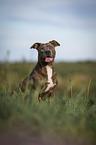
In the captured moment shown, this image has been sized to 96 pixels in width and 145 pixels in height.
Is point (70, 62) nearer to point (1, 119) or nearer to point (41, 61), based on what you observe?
point (41, 61)

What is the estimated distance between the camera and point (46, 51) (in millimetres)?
4758

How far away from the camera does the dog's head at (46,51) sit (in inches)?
187

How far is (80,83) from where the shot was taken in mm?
12148

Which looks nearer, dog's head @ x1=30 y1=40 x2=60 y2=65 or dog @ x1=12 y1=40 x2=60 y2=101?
dog @ x1=12 y1=40 x2=60 y2=101

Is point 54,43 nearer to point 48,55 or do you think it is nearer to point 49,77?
point 48,55

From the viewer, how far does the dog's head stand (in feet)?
15.6

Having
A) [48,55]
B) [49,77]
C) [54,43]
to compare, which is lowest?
[49,77]

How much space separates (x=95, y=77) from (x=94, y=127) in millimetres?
10469

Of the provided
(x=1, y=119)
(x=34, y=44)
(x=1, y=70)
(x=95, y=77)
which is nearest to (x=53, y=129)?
(x=1, y=119)

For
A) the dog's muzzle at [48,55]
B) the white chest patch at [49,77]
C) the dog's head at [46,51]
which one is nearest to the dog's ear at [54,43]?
the dog's head at [46,51]

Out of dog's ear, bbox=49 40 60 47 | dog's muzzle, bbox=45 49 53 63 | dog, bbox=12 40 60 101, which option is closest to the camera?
dog, bbox=12 40 60 101

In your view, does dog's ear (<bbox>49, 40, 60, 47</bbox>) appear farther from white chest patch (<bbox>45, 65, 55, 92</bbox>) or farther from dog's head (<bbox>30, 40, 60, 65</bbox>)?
white chest patch (<bbox>45, 65, 55, 92</bbox>)

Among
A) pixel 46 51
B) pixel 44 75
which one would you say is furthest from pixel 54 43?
pixel 44 75

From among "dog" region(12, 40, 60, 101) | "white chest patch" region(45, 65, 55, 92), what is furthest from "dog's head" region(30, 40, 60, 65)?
"white chest patch" region(45, 65, 55, 92)
